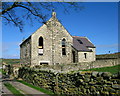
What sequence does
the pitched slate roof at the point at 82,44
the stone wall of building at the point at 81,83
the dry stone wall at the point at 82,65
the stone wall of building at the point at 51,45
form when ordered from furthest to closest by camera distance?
the pitched slate roof at the point at 82,44 → the stone wall of building at the point at 51,45 → the dry stone wall at the point at 82,65 → the stone wall of building at the point at 81,83

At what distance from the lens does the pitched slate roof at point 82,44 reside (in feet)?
95.3

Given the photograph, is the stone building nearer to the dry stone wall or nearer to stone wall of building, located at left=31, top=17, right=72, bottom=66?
stone wall of building, located at left=31, top=17, right=72, bottom=66

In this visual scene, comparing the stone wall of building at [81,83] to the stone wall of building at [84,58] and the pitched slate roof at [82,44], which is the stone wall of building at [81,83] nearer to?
the stone wall of building at [84,58]

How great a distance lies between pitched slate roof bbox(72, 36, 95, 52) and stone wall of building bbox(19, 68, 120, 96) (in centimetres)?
1824

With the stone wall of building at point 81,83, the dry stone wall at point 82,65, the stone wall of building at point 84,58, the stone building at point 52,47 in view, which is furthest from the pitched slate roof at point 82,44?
the stone wall of building at point 81,83

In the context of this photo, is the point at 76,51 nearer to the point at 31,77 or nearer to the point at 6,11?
the point at 31,77

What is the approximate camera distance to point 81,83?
24.4ft

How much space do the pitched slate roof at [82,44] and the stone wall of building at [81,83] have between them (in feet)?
59.8

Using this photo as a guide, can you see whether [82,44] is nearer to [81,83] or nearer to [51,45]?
[51,45]

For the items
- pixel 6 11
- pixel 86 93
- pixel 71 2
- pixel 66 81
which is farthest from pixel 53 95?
pixel 6 11

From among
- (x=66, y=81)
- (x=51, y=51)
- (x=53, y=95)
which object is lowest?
(x=53, y=95)

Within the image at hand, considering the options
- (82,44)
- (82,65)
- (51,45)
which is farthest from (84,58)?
(51,45)

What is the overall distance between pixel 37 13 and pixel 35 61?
1307 cm

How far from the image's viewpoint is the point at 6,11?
447 inches
